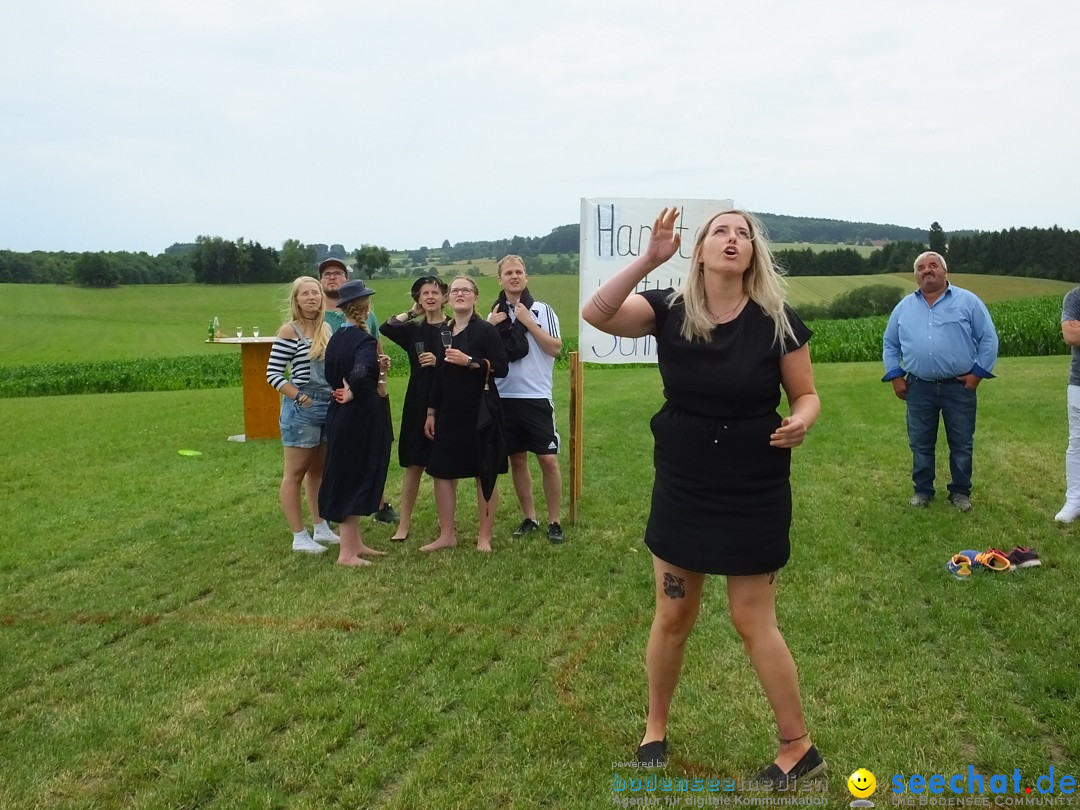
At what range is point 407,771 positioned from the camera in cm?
324

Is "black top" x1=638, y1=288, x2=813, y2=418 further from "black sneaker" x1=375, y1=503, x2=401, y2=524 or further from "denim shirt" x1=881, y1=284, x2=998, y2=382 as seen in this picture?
"black sneaker" x1=375, y1=503, x2=401, y2=524

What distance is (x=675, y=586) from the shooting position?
309cm

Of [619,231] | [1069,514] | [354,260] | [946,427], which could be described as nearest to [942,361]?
[946,427]

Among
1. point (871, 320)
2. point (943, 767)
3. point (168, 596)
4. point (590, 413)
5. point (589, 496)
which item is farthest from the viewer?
point (871, 320)

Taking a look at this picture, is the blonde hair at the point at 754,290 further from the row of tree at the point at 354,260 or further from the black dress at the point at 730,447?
the row of tree at the point at 354,260

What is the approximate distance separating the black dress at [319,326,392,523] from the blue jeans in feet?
14.1

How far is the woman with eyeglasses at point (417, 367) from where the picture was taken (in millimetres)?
6391

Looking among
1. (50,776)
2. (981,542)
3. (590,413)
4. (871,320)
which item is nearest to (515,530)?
(981,542)

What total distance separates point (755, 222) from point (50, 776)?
10.8 ft

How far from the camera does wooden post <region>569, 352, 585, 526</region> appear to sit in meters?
6.83

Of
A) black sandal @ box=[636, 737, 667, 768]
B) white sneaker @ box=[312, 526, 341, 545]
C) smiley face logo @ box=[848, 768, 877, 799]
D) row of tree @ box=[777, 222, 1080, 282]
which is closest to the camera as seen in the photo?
smiley face logo @ box=[848, 768, 877, 799]

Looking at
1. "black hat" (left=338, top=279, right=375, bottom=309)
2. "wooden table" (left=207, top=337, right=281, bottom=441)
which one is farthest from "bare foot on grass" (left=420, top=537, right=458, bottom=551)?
"wooden table" (left=207, top=337, right=281, bottom=441)

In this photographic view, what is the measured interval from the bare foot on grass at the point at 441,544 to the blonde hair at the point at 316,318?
5.09 feet

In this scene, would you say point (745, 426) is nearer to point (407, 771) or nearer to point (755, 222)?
point (755, 222)
